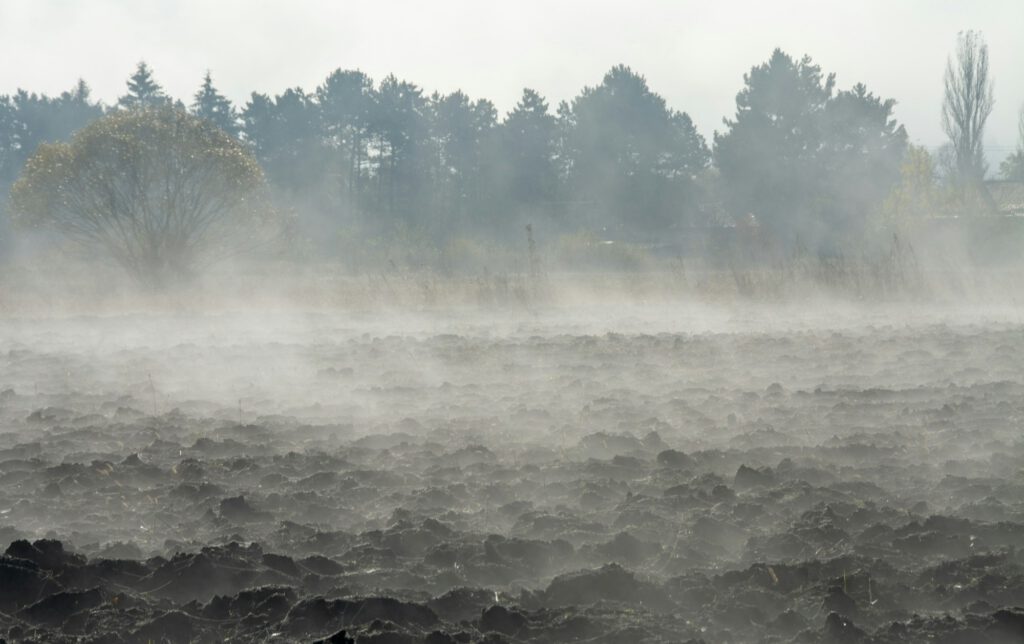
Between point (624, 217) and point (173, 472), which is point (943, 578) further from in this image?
point (624, 217)

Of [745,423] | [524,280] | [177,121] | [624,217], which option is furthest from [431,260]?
[745,423]

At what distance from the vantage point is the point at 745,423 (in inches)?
253

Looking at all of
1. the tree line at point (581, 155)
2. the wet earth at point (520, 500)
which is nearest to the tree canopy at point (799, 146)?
the tree line at point (581, 155)

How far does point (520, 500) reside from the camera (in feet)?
15.8

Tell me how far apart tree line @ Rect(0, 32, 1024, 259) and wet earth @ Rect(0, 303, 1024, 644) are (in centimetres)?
3400

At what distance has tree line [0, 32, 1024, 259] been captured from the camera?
1709 inches

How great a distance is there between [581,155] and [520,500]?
44413 millimetres

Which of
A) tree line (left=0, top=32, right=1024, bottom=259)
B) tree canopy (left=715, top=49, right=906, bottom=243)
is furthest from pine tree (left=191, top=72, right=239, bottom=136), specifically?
tree canopy (left=715, top=49, right=906, bottom=243)

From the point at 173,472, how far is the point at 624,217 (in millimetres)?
42230

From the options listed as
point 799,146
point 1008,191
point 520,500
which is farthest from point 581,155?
point 520,500

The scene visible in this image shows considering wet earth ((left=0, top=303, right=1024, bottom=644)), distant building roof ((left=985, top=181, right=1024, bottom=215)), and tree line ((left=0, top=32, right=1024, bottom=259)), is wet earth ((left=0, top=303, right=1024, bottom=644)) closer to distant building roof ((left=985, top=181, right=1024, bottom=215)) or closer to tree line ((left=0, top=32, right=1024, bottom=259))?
tree line ((left=0, top=32, right=1024, bottom=259))

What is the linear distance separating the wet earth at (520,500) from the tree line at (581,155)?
3400 centimetres

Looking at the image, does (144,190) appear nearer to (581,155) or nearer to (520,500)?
(520,500)

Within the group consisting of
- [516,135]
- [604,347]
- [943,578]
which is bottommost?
[943,578]
